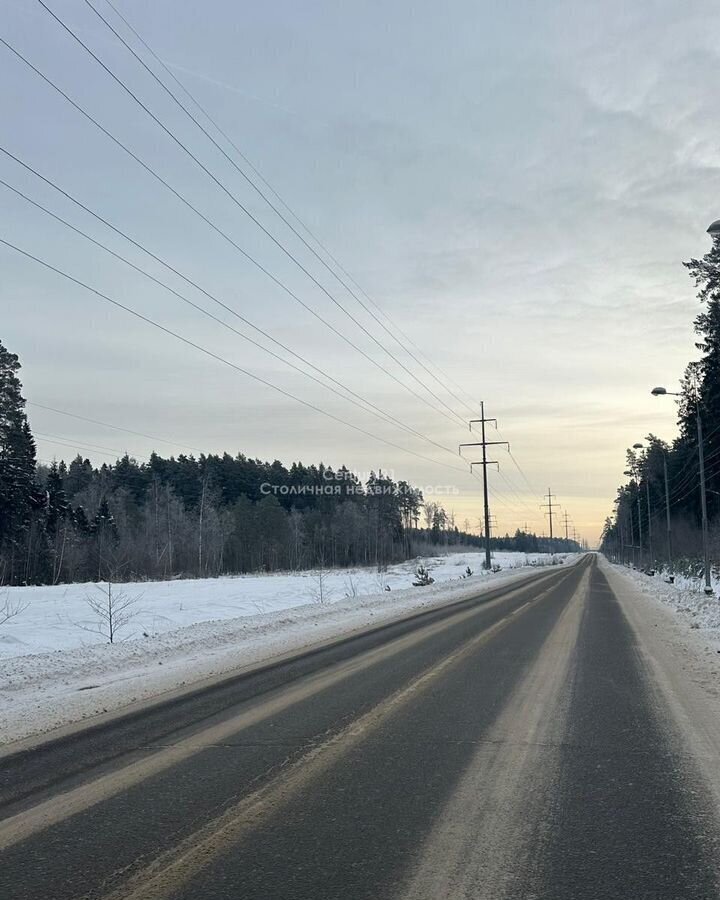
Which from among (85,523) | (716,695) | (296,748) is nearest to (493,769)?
(296,748)

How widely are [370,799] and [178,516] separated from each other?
8671cm

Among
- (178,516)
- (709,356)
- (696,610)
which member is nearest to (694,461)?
(709,356)

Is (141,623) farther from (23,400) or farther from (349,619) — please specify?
(23,400)

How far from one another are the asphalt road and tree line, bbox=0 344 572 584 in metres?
25.3

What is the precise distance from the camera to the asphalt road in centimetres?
382

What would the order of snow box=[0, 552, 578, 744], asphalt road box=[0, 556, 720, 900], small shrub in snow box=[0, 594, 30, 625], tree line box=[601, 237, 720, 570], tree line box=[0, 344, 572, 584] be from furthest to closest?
1. tree line box=[0, 344, 572, 584]
2. tree line box=[601, 237, 720, 570]
3. small shrub in snow box=[0, 594, 30, 625]
4. snow box=[0, 552, 578, 744]
5. asphalt road box=[0, 556, 720, 900]

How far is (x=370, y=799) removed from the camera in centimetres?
506

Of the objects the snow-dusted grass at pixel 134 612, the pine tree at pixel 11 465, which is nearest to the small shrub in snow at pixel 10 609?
the snow-dusted grass at pixel 134 612

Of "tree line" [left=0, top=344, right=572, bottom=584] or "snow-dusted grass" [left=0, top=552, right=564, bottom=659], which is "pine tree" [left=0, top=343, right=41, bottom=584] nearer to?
"tree line" [left=0, top=344, right=572, bottom=584]

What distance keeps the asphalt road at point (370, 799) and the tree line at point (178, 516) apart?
25310 millimetres

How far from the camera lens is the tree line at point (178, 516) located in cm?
5391

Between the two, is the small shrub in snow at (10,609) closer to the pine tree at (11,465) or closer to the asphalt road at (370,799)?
the asphalt road at (370,799)

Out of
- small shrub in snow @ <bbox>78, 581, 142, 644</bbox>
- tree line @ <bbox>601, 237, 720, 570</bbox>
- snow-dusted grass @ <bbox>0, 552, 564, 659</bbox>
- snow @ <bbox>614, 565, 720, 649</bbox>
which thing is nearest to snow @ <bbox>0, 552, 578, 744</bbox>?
snow-dusted grass @ <bbox>0, 552, 564, 659</bbox>

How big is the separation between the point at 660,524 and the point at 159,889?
84.0 m
